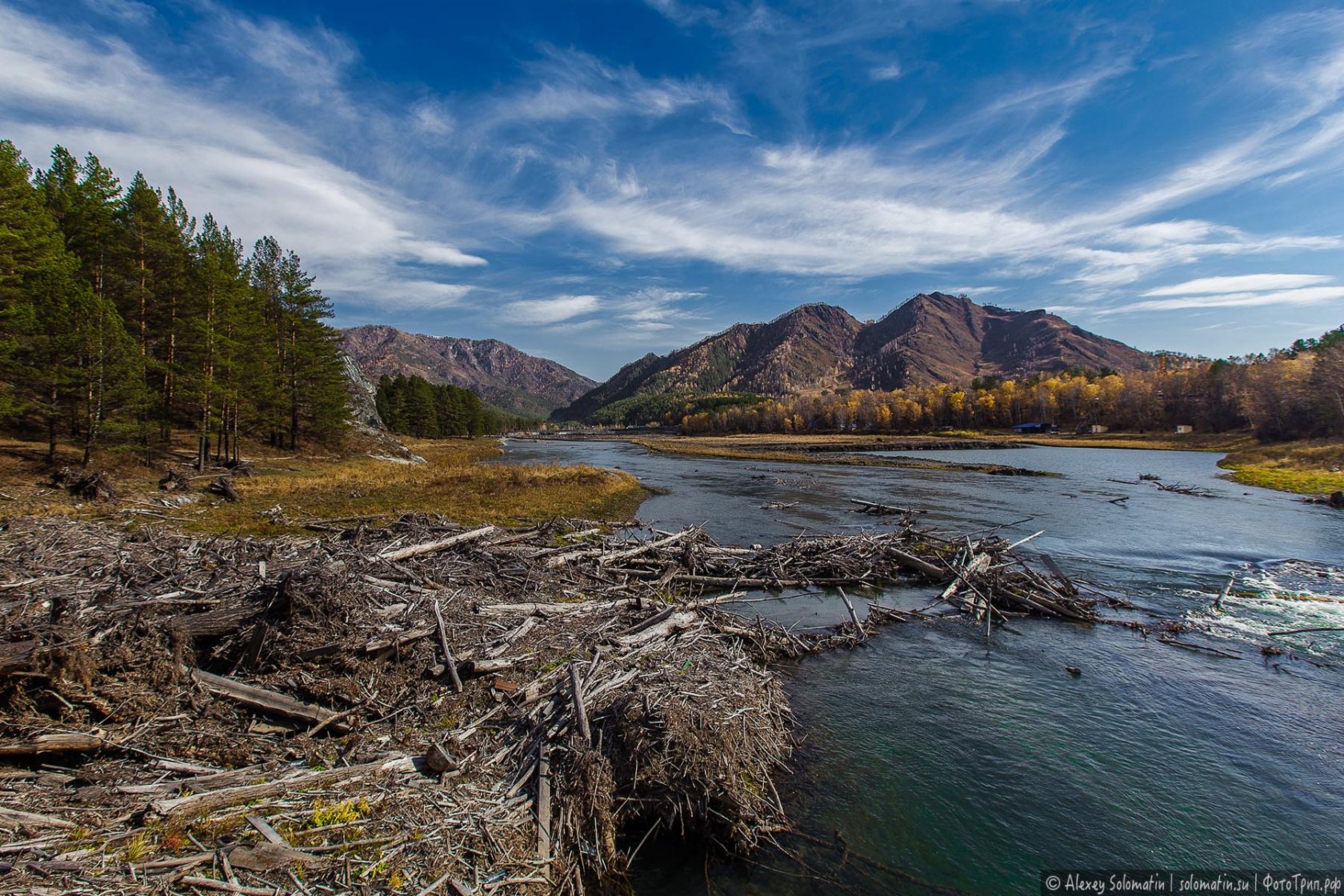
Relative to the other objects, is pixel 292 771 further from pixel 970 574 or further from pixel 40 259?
pixel 40 259

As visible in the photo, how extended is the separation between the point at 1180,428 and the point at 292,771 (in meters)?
171

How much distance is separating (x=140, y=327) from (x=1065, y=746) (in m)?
57.3

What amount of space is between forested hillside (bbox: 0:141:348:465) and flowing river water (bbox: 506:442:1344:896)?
3767 cm

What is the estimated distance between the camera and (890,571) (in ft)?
72.8

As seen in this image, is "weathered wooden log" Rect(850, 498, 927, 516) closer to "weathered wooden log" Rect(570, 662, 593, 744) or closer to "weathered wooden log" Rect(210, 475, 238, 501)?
"weathered wooden log" Rect(570, 662, 593, 744)

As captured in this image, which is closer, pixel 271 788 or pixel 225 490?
pixel 271 788

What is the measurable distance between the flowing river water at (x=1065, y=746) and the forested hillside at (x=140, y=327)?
124ft

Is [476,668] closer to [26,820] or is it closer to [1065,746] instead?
[26,820]

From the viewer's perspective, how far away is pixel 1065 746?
11.1 meters

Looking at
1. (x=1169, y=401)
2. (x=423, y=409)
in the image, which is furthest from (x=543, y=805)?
(x=1169, y=401)

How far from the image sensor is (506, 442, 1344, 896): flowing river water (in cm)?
834

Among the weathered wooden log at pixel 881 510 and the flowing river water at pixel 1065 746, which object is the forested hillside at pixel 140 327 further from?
the weathered wooden log at pixel 881 510

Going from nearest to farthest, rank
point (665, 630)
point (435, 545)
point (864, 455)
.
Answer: point (665, 630)
point (435, 545)
point (864, 455)

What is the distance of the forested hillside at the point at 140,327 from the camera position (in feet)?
93.4
